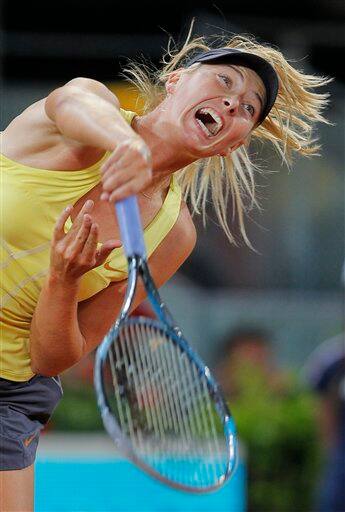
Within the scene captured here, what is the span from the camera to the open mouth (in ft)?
10.8

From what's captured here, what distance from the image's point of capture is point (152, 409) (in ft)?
10.4

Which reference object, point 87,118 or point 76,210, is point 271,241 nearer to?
point 76,210

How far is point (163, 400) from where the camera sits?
10.8ft

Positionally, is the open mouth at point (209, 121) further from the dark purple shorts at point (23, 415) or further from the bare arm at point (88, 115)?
the dark purple shorts at point (23, 415)

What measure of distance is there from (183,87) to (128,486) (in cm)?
328

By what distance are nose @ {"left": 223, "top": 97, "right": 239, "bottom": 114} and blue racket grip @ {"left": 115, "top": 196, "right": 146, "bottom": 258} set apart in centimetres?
53

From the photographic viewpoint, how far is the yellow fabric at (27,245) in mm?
3246

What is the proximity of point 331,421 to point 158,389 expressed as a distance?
164 inches

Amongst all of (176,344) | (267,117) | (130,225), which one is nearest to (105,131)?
(130,225)

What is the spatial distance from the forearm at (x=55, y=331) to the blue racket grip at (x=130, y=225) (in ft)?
1.06

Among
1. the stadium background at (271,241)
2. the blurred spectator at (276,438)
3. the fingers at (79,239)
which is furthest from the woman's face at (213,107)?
the stadium background at (271,241)

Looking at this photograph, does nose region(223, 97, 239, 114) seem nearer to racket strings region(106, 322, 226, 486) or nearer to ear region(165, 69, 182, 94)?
ear region(165, 69, 182, 94)

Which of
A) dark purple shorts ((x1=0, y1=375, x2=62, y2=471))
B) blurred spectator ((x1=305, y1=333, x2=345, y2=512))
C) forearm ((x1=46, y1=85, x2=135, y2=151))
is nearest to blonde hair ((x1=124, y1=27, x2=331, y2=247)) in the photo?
forearm ((x1=46, y1=85, x2=135, y2=151))

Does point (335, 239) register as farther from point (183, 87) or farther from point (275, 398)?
point (183, 87)
